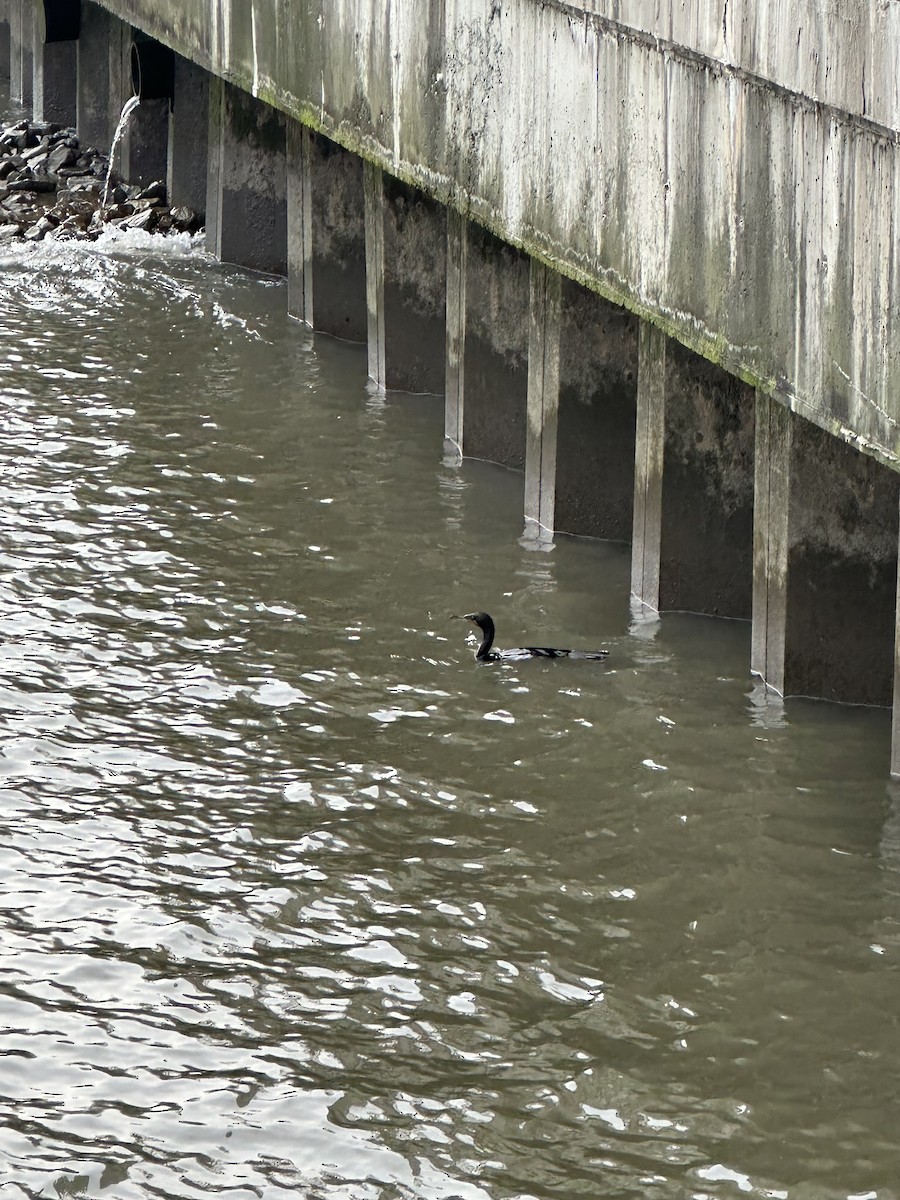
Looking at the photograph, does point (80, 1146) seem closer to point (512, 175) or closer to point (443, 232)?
point (512, 175)

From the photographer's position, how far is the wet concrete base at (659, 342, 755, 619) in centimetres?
1138

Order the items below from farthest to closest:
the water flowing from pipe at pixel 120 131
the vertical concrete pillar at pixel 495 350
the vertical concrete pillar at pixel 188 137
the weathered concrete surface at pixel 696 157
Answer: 1. the water flowing from pipe at pixel 120 131
2. the vertical concrete pillar at pixel 188 137
3. the vertical concrete pillar at pixel 495 350
4. the weathered concrete surface at pixel 696 157

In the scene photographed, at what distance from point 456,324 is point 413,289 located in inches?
66.7

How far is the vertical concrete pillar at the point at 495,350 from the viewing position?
45.6 ft

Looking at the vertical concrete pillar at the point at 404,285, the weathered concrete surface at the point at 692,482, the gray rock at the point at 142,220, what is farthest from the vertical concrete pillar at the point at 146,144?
the weathered concrete surface at the point at 692,482

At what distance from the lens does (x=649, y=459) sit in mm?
11492

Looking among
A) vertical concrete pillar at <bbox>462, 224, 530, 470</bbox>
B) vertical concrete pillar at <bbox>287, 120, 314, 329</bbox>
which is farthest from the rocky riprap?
vertical concrete pillar at <bbox>462, 224, 530, 470</bbox>

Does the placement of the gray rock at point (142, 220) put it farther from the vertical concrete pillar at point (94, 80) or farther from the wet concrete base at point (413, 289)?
the wet concrete base at point (413, 289)

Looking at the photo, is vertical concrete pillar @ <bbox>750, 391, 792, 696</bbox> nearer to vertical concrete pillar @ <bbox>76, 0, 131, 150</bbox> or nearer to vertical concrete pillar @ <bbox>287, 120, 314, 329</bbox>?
vertical concrete pillar @ <bbox>287, 120, 314, 329</bbox>

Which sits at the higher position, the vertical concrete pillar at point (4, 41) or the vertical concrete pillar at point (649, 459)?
the vertical concrete pillar at point (4, 41)

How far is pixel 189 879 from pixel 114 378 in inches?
328

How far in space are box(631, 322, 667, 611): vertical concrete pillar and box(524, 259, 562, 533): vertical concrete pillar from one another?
3.26ft

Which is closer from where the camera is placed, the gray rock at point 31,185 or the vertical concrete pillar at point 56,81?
the gray rock at point 31,185

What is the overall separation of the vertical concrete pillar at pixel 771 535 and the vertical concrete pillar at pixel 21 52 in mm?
19781
